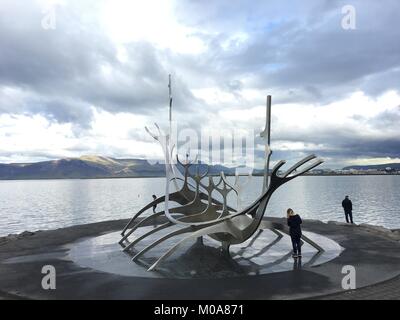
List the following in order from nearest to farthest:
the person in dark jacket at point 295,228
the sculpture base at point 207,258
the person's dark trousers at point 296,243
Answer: the sculpture base at point 207,258, the person in dark jacket at point 295,228, the person's dark trousers at point 296,243

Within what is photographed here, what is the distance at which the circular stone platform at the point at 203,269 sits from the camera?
32.8 feet

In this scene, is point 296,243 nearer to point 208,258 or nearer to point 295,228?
point 295,228

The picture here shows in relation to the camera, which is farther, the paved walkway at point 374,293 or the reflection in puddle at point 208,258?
the reflection in puddle at point 208,258

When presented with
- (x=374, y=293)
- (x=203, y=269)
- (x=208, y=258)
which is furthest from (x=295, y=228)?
(x=374, y=293)

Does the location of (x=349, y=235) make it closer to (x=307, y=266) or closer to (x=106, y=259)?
(x=307, y=266)

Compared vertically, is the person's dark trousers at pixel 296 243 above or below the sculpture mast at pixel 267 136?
below

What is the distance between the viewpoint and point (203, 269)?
12453mm

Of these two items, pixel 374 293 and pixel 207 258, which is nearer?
pixel 374 293

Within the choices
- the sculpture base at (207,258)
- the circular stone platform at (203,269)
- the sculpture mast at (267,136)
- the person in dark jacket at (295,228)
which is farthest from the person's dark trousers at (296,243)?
the sculpture mast at (267,136)

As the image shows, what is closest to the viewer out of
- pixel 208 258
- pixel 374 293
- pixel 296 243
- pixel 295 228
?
pixel 374 293

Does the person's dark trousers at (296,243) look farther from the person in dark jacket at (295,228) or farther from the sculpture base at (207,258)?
the sculpture base at (207,258)

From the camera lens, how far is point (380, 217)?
129 ft
